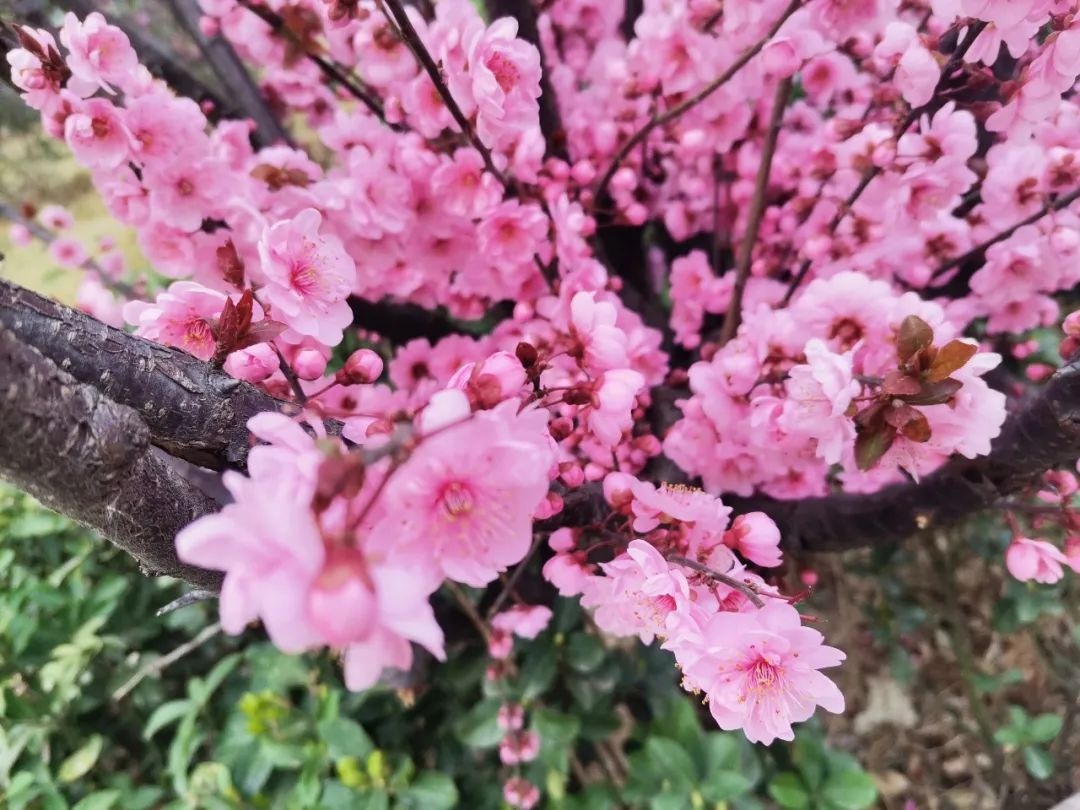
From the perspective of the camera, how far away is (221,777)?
1.08 m

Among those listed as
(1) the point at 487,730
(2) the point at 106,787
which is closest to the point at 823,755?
(1) the point at 487,730

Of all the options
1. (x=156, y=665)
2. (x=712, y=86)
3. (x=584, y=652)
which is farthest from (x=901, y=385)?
(x=156, y=665)

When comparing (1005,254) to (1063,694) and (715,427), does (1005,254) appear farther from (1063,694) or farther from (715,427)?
(1063,694)

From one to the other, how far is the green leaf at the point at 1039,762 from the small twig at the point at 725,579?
0.98m

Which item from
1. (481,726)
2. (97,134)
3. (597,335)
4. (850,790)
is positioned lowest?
(850,790)

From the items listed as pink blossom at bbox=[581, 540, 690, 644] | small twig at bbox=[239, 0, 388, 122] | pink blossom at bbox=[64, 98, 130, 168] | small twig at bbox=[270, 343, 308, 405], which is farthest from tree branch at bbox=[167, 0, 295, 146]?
pink blossom at bbox=[581, 540, 690, 644]

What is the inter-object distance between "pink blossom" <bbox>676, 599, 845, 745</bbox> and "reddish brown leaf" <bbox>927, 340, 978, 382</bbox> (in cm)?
23

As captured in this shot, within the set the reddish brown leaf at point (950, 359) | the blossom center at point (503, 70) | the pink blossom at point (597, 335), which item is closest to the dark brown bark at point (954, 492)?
the reddish brown leaf at point (950, 359)

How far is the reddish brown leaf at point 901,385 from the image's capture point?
22.6 inches

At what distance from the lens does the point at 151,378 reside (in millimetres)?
539

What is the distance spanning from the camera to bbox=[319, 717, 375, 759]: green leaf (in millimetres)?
1050

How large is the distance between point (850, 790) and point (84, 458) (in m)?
1.10

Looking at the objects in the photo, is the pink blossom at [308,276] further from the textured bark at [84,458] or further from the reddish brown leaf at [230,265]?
the textured bark at [84,458]

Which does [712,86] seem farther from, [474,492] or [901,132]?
[474,492]
